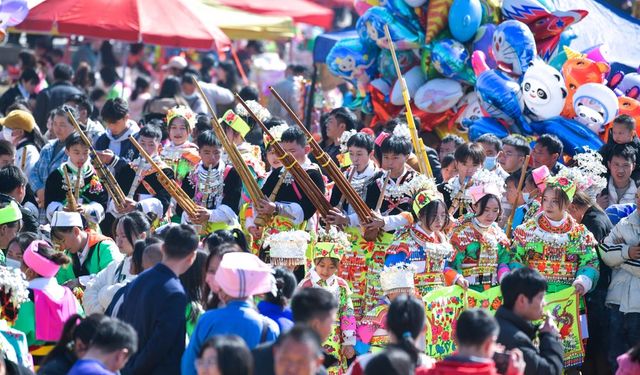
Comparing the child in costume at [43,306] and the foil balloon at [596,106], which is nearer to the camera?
the child in costume at [43,306]

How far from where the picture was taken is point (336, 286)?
7.77 m

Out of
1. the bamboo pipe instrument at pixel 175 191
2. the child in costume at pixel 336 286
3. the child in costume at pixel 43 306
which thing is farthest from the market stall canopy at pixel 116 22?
the child in costume at pixel 43 306

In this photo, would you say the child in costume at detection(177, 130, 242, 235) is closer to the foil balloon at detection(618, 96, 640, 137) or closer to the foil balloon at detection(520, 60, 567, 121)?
the foil balloon at detection(520, 60, 567, 121)

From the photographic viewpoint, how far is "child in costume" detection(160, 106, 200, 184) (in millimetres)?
9859

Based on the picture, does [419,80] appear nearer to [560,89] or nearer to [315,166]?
[560,89]

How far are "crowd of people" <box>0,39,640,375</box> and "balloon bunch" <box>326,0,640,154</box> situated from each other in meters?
0.73

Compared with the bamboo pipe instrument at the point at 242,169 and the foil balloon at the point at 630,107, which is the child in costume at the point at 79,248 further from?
the foil balloon at the point at 630,107

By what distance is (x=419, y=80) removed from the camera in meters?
12.5

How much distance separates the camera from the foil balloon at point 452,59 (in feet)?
39.0

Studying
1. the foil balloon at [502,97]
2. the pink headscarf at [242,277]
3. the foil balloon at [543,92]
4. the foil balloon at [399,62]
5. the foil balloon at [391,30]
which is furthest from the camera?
the foil balloon at [399,62]

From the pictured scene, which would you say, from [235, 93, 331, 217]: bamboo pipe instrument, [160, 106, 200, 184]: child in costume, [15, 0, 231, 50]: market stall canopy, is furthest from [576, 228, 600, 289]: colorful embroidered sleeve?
[15, 0, 231, 50]: market stall canopy

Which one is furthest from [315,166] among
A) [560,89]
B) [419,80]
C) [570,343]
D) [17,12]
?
[17,12]

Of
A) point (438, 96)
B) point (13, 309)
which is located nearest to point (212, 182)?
point (13, 309)

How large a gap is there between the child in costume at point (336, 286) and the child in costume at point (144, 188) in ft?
5.73
